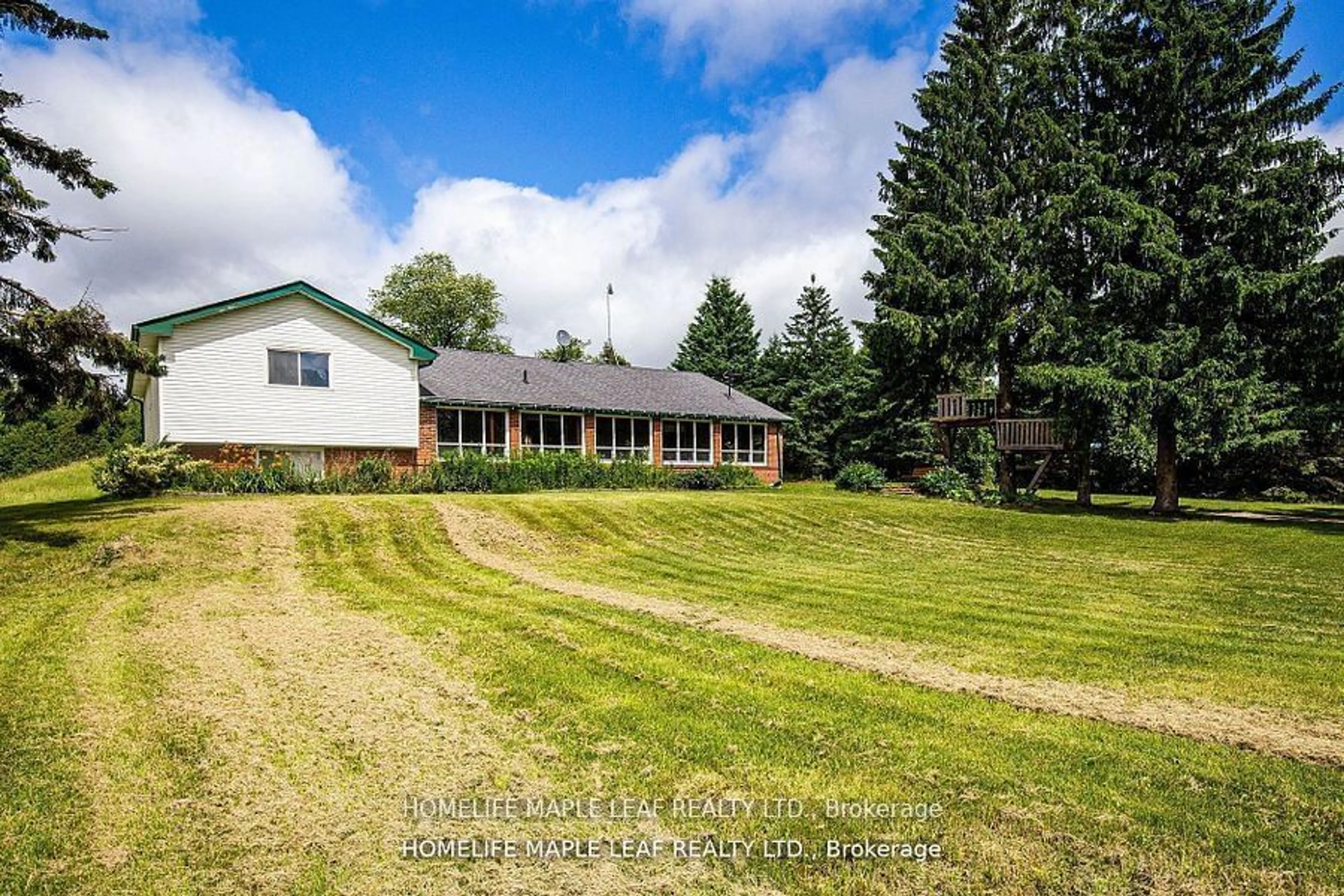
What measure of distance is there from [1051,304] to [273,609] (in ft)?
69.6

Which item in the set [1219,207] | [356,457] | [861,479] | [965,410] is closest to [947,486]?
[861,479]

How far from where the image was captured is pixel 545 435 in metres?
27.6

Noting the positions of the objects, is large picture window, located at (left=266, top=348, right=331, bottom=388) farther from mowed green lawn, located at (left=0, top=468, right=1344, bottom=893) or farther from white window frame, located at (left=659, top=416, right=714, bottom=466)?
white window frame, located at (left=659, top=416, right=714, bottom=466)

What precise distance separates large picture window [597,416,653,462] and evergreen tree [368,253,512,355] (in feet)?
96.7

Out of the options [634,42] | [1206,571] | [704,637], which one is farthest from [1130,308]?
[704,637]

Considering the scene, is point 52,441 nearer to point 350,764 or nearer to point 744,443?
point 744,443

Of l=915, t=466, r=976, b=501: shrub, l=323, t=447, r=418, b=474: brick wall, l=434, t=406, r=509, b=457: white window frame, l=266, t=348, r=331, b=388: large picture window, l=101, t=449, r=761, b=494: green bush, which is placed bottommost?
l=915, t=466, r=976, b=501: shrub

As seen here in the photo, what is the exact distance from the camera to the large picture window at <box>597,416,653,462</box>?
94.5ft

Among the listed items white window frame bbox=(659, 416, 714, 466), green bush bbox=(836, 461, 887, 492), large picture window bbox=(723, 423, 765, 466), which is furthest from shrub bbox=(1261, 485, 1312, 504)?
white window frame bbox=(659, 416, 714, 466)

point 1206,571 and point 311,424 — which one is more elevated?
point 311,424

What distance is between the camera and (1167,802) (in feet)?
12.3

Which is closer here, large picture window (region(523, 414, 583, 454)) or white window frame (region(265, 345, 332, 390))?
white window frame (region(265, 345, 332, 390))

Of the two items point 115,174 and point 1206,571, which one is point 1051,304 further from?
point 115,174

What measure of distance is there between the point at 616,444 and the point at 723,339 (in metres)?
26.4
